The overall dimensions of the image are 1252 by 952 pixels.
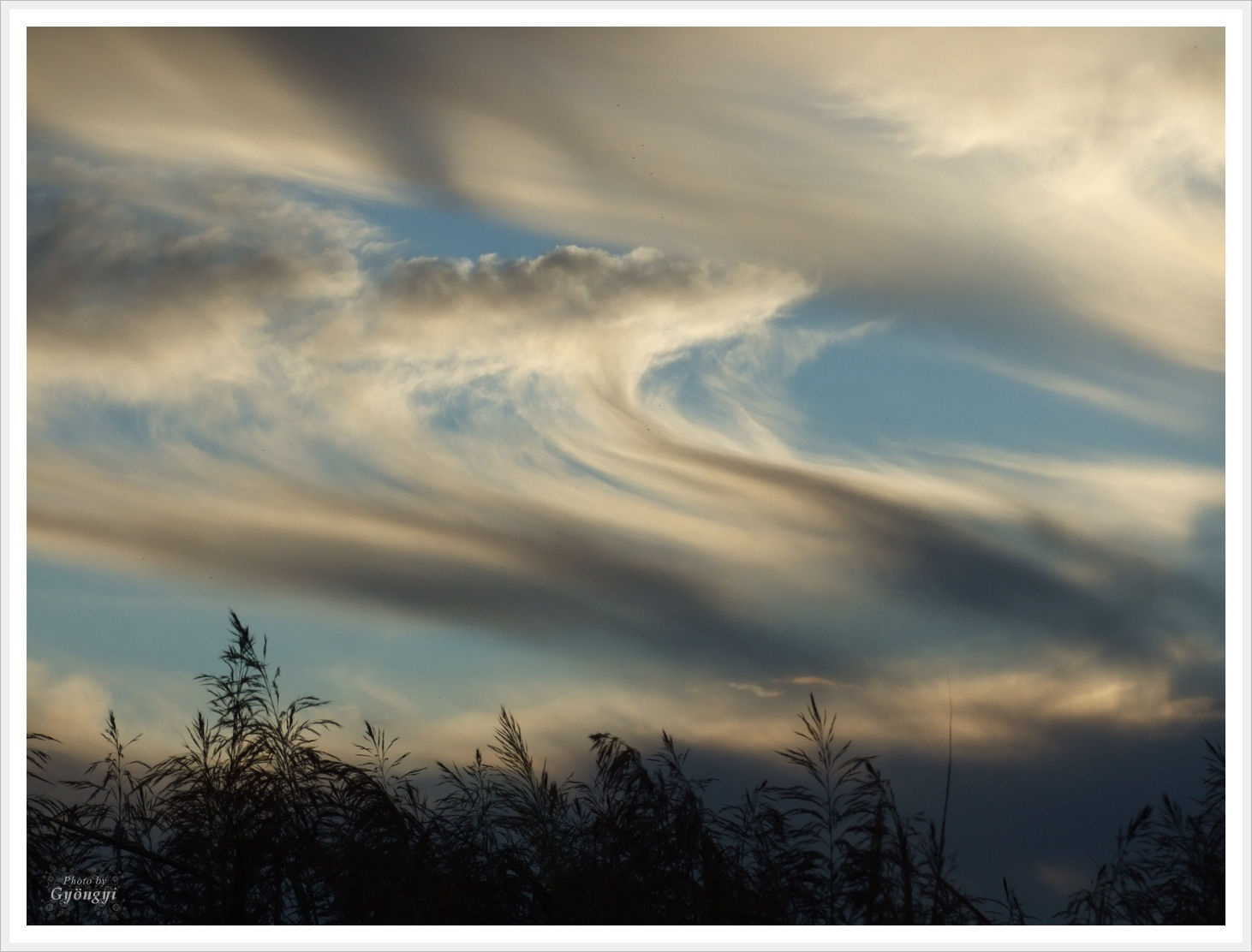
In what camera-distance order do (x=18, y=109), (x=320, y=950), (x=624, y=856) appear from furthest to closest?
(x=18, y=109) → (x=624, y=856) → (x=320, y=950)

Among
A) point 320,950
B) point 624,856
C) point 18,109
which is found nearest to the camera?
point 320,950

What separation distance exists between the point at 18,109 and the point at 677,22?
4.39 m

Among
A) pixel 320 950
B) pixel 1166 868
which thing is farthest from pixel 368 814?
pixel 1166 868

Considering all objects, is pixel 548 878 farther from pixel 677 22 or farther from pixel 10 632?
pixel 677 22

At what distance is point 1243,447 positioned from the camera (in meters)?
7.06

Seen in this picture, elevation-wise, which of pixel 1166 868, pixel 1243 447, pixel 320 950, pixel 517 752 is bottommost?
pixel 320 950

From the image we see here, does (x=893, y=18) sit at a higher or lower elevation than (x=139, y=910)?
higher

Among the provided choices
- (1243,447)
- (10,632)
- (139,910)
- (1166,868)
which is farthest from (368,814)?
(1243,447)

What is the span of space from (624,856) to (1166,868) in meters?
3.27

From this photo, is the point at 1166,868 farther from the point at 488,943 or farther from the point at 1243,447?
the point at 488,943

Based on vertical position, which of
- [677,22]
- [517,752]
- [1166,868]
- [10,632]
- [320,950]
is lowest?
[320,950]

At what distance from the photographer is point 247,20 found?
283 inches

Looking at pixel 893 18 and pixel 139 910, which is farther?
pixel 893 18

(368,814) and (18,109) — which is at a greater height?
(18,109)
